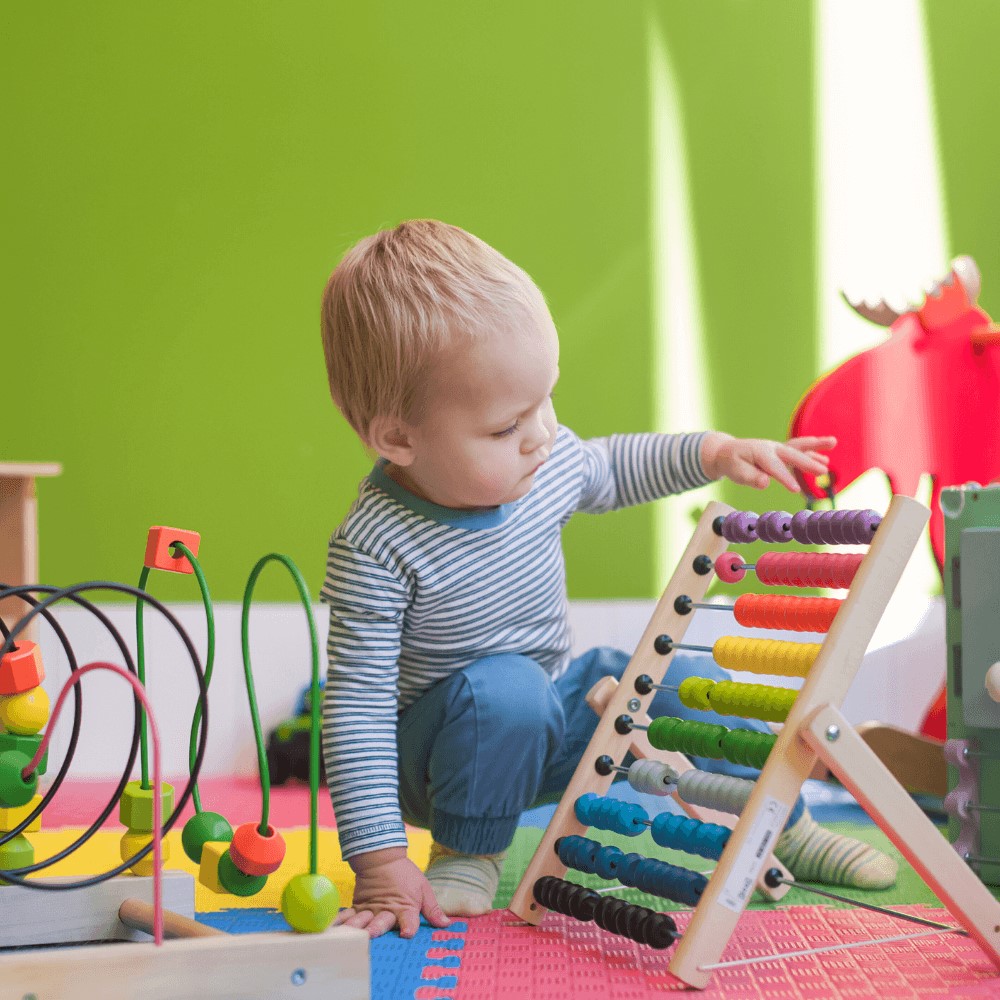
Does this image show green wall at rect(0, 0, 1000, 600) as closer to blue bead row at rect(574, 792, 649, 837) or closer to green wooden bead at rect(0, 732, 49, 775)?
blue bead row at rect(574, 792, 649, 837)

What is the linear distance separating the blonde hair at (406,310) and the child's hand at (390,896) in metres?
0.34

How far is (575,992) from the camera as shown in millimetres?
770

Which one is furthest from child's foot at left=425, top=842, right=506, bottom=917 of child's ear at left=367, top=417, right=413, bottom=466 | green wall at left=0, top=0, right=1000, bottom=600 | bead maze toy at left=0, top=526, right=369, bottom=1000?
green wall at left=0, top=0, right=1000, bottom=600

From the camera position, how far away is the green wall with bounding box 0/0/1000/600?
69.9 inches

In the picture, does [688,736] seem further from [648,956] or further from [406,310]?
[406,310]

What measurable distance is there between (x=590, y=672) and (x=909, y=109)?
46.9 inches

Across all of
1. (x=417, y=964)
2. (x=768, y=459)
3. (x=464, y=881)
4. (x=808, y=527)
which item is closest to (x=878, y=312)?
(x=768, y=459)

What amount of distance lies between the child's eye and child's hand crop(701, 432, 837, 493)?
21 cm

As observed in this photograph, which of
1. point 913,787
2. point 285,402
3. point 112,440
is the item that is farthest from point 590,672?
point 112,440

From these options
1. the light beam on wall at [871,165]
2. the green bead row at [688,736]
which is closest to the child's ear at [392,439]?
the green bead row at [688,736]

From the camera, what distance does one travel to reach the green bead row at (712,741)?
2.77 ft

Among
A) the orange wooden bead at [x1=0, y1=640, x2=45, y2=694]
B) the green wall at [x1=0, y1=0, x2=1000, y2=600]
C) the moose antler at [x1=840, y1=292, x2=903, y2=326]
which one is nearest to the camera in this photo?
the orange wooden bead at [x1=0, y1=640, x2=45, y2=694]

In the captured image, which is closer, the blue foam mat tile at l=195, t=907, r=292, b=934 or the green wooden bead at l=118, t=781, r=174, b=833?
the green wooden bead at l=118, t=781, r=174, b=833

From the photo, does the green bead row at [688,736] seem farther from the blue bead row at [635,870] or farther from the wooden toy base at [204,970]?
the wooden toy base at [204,970]
